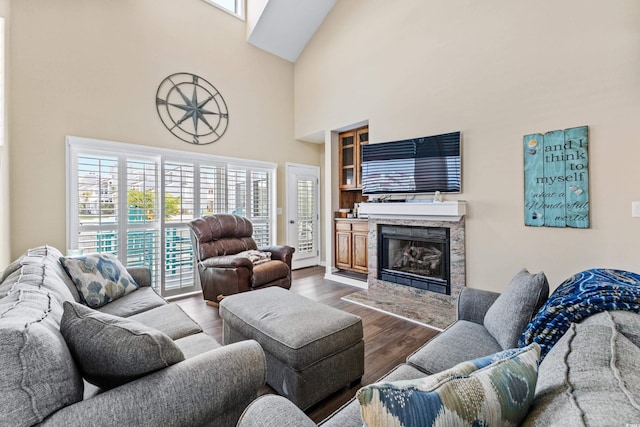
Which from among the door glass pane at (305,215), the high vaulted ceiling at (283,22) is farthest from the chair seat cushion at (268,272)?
the high vaulted ceiling at (283,22)

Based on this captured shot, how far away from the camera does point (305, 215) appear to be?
218 inches

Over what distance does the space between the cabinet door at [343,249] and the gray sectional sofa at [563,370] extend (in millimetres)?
3283

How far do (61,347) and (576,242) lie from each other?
11.7ft

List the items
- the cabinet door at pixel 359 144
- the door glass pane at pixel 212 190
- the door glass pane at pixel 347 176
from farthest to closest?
the door glass pane at pixel 347 176 → the cabinet door at pixel 359 144 → the door glass pane at pixel 212 190

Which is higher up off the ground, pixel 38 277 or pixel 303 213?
pixel 303 213

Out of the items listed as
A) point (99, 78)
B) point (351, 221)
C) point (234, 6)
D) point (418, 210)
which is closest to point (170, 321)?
point (418, 210)

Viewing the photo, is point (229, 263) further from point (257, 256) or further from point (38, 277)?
point (38, 277)

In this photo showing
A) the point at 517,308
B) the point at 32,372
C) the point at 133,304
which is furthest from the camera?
the point at 133,304

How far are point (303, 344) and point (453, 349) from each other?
819 mm

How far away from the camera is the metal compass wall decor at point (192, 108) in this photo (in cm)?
388

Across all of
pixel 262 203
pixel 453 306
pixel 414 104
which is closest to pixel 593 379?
pixel 453 306

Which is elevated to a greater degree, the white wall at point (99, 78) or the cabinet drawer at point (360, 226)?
the white wall at point (99, 78)

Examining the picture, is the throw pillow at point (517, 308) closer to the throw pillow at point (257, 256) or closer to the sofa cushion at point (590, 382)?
the sofa cushion at point (590, 382)

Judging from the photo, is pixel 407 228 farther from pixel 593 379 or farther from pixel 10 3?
pixel 10 3
